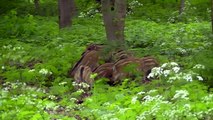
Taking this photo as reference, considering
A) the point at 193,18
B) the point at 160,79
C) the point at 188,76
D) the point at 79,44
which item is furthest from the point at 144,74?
the point at 193,18

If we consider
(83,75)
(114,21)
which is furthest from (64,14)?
(83,75)

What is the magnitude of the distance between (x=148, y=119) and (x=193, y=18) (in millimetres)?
14848

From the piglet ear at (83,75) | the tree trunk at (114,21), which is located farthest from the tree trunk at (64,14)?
the piglet ear at (83,75)

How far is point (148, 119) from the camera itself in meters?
6.18

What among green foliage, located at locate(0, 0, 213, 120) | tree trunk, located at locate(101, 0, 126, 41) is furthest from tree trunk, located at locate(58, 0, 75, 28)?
tree trunk, located at locate(101, 0, 126, 41)

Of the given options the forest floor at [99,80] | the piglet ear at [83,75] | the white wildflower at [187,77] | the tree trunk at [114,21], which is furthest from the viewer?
the tree trunk at [114,21]

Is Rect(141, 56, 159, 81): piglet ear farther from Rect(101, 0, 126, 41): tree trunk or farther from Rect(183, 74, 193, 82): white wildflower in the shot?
Rect(183, 74, 193, 82): white wildflower

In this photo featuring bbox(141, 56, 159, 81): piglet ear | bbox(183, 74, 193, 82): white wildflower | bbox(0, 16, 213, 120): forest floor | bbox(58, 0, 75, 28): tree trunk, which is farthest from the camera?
bbox(58, 0, 75, 28): tree trunk

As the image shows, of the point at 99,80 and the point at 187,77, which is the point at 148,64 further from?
the point at 187,77

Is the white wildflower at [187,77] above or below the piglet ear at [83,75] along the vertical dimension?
above

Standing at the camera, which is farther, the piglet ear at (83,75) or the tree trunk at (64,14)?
the tree trunk at (64,14)

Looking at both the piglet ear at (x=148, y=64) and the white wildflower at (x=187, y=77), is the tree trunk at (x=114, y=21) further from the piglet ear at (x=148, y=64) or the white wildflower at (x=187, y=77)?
the white wildflower at (x=187, y=77)

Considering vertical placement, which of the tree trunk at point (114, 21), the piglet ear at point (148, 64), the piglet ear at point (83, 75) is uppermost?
the tree trunk at point (114, 21)

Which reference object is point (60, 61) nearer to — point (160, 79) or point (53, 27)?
point (160, 79)
